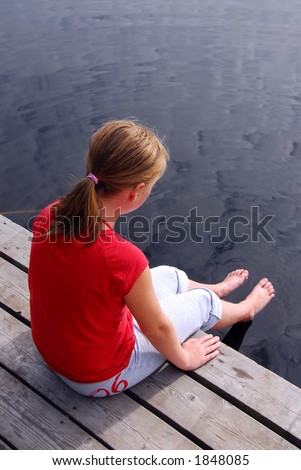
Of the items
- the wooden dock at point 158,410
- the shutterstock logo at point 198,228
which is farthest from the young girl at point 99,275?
the shutterstock logo at point 198,228

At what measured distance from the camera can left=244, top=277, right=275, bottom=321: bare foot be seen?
3593 mm

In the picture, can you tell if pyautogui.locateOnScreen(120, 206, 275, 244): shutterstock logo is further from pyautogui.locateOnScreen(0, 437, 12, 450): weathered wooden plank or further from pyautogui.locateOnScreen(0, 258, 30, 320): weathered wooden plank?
pyautogui.locateOnScreen(0, 437, 12, 450): weathered wooden plank

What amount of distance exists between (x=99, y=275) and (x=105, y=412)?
867 millimetres

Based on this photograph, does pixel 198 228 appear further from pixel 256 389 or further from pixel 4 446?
pixel 4 446

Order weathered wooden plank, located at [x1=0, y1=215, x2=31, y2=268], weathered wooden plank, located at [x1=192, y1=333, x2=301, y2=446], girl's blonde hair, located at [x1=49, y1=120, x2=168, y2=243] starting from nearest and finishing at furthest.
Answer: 1. girl's blonde hair, located at [x1=49, y1=120, x2=168, y2=243]
2. weathered wooden plank, located at [x1=192, y1=333, x2=301, y2=446]
3. weathered wooden plank, located at [x1=0, y1=215, x2=31, y2=268]

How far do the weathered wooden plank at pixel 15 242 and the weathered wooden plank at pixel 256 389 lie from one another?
150cm

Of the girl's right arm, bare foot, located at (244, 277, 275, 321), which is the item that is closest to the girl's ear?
the girl's right arm

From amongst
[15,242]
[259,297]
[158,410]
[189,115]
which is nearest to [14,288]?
[15,242]

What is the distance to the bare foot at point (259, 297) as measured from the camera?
3593mm

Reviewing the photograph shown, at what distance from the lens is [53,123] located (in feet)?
21.6

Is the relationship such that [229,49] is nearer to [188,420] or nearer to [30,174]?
[30,174]

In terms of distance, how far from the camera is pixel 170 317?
2.70m

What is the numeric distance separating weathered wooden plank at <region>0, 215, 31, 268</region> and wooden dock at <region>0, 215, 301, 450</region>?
768 millimetres

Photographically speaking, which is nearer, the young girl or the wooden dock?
the young girl
